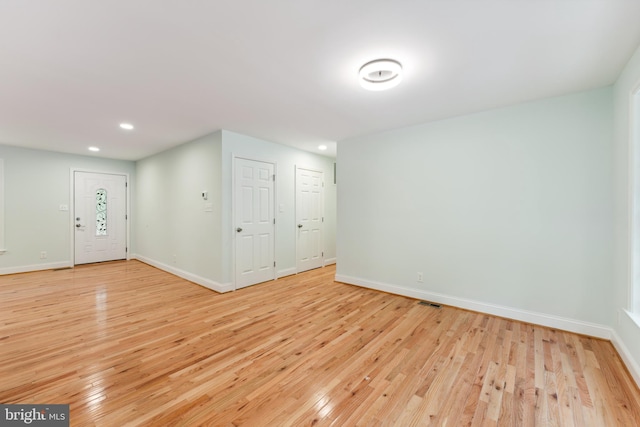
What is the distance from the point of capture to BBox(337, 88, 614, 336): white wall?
2619 millimetres

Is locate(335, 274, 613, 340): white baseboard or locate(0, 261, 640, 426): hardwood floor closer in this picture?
locate(0, 261, 640, 426): hardwood floor

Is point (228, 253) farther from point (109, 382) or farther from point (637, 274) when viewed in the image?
point (637, 274)

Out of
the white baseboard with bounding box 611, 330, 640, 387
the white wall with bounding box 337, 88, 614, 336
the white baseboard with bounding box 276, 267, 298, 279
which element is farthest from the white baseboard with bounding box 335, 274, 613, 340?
the white baseboard with bounding box 276, 267, 298, 279

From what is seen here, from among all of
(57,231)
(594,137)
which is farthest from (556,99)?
(57,231)

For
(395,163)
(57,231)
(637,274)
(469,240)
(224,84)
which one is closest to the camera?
(637,274)

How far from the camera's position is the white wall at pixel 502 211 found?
2.62 meters

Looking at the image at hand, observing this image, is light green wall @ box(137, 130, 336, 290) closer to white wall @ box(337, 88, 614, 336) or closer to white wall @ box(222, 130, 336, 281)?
white wall @ box(222, 130, 336, 281)

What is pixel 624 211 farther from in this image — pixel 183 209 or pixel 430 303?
pixel 183 209

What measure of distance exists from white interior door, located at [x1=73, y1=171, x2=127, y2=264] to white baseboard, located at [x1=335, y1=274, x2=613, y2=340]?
19.7 ft

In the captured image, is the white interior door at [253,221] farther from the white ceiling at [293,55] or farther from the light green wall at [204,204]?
the white ceiling at [293,55]

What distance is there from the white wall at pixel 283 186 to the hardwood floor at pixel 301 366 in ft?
4.51

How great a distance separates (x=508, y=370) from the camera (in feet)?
6.79

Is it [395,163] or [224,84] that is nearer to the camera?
[224,84]

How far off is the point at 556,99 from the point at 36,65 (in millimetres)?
4809
